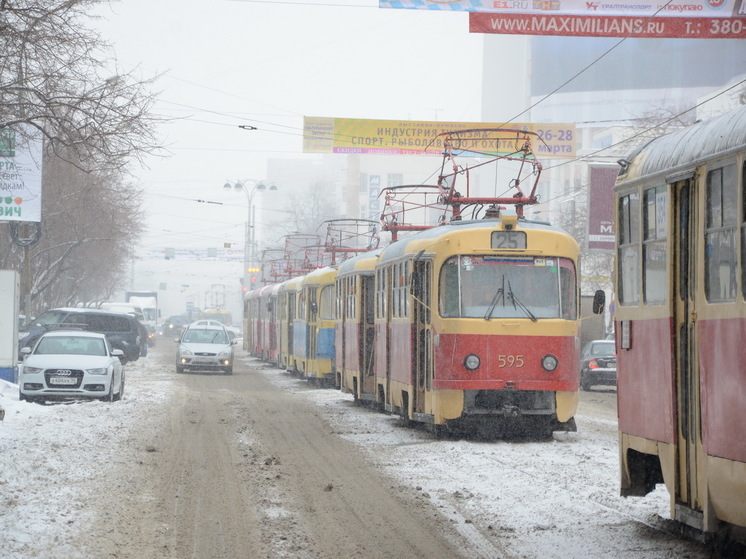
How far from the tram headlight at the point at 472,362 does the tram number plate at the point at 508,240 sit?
4.85 ft

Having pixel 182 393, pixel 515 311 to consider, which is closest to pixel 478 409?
pixel 515 311

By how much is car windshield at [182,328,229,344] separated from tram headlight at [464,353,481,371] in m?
24.3

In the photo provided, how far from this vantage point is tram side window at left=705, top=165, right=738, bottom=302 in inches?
270

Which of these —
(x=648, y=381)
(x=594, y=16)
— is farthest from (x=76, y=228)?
(x=648, y=381)

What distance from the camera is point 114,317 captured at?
1612 inches

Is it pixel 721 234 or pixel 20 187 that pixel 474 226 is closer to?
pixel 721 234

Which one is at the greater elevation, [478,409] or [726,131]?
[726,131]

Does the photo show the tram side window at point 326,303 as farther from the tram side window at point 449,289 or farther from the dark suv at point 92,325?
the tram side window at point 449,289

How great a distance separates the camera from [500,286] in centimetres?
1617

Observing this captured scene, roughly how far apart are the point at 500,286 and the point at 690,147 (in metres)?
8.59

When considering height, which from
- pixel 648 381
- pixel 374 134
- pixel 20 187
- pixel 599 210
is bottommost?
pixel 648 381

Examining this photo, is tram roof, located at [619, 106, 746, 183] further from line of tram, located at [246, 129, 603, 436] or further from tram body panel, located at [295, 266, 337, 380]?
tram body panel, located at [295, 266, 337, 380]

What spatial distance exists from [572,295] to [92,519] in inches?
334

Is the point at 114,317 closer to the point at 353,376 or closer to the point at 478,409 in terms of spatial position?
the point at 353,376
